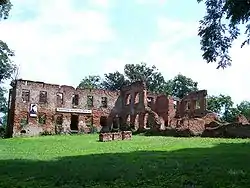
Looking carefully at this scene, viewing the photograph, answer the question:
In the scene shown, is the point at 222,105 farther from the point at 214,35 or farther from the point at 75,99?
the point at 214,35

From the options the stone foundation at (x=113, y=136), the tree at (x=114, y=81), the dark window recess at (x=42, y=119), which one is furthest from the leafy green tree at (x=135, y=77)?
the stone foundation at (x=113, y=136)

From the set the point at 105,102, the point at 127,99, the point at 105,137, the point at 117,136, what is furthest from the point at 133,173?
the point at 127,99

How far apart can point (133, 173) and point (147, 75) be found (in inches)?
2784

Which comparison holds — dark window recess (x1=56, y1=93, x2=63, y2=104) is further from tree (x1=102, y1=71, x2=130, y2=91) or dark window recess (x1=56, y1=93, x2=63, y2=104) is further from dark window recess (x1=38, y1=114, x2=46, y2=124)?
tree (x1=102, y1=71, x2=130, y2=91)

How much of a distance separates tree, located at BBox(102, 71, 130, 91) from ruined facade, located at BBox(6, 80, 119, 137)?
25237mm

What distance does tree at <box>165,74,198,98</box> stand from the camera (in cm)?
8394

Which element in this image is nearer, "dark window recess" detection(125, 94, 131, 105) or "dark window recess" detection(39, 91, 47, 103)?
"dark window recess" detection(39, 91, 47, 103)

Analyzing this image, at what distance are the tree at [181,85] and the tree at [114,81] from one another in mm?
9588

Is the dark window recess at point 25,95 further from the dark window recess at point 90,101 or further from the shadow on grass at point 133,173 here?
the shadow on grass at point 133,173

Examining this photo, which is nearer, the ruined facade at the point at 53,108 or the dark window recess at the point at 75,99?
the ruined facade at the point at 53,108

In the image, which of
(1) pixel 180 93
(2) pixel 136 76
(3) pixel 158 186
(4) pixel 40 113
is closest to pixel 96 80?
(2) pixel 136 76

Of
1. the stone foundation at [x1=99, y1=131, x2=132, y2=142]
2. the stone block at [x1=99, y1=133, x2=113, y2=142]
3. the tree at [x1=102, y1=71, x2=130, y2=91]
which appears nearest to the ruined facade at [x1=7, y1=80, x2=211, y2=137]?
the stone foundation at [x1=99, y1=131, x2=132, y2=142]

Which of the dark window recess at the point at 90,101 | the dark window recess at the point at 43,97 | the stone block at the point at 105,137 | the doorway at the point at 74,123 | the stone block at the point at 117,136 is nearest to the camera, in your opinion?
the stone block at the point at 105,137

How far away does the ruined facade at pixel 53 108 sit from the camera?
48.9 metres
